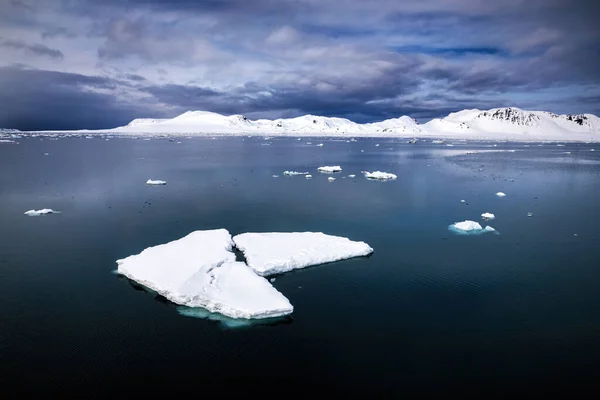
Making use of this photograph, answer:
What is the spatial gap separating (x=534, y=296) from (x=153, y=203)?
20108 mm

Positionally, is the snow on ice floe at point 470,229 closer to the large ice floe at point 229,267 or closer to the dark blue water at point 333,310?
the dark blue water at point 333,310

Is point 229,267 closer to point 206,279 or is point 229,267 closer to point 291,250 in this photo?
point 206,279

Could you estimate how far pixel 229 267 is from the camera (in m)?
13.3

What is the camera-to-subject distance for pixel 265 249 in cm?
1547

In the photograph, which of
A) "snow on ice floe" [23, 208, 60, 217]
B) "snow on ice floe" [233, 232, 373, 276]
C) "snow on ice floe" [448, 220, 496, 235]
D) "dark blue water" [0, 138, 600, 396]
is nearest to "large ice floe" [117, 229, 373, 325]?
"snow on ice floe" [233, 232, 373, 276]

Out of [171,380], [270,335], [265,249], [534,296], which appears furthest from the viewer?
[265,249]

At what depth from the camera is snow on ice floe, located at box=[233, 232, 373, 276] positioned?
14.3 meters

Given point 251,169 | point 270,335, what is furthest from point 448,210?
point 251,169

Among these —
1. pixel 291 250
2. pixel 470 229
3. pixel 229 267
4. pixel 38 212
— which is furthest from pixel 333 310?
pixel 38 212

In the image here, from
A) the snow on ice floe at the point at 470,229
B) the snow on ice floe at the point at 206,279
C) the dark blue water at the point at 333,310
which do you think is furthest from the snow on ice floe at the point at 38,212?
the snow on ice floe at the point at 470,229

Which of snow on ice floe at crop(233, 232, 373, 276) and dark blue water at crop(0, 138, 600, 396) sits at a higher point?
snow on ice floe at crop(233, 232, 373, 276)

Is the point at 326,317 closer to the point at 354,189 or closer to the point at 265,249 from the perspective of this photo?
the point at 265,249

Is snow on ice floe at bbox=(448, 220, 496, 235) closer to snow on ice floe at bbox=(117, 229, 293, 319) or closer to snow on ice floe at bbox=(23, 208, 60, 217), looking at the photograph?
snow on ice floe at bbox=(117, 229, 293, 319)

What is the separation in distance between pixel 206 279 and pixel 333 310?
12.6 feet
